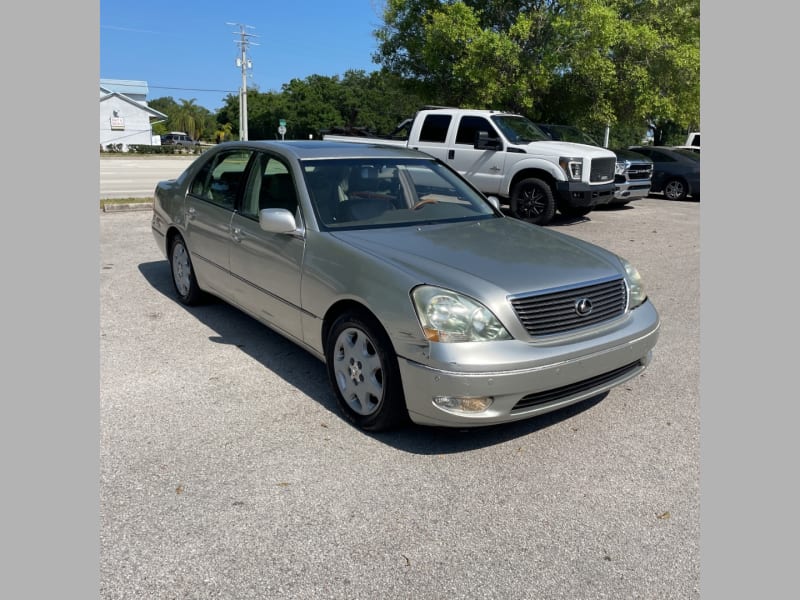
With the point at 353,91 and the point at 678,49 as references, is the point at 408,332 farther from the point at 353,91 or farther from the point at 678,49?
the point at 353,91

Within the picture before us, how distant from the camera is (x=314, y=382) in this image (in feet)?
15.1

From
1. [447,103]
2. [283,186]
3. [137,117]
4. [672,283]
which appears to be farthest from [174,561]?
[137,117]

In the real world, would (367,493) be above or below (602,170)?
below

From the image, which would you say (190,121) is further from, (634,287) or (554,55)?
(634,287)

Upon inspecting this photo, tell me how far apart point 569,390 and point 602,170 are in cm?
949

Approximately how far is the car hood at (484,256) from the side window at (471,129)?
26.6ft

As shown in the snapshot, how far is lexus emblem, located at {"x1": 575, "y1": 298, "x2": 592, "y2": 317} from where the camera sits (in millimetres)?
3691

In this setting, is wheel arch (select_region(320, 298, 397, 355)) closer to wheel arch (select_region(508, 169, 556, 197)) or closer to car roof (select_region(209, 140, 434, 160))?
car roof (select_region(209, 140, 434, 160))

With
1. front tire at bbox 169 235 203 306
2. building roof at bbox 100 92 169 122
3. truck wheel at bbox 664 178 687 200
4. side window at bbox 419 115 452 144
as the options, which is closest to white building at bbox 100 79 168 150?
building roof at bbox 100 92 169 122

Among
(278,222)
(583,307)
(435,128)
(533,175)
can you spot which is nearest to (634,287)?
(583,307)

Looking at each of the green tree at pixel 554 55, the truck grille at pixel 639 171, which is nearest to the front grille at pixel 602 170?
the truck grille at pixel 639 171

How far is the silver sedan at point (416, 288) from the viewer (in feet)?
11.3

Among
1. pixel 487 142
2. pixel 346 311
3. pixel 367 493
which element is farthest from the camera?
pixel 487 142

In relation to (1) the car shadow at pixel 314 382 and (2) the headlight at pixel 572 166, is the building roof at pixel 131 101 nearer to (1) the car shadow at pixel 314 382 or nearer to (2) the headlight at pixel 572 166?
(2) the headlight at pixel 572 166
